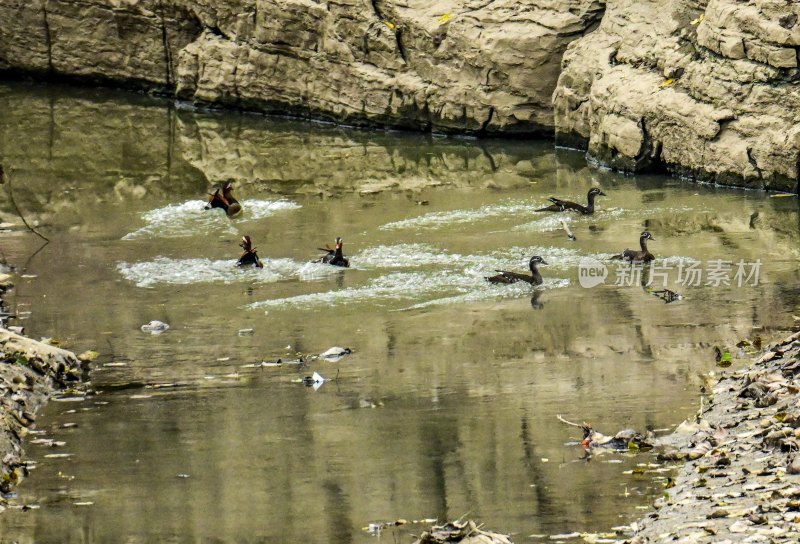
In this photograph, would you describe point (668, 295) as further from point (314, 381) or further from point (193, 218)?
point (193, 218)

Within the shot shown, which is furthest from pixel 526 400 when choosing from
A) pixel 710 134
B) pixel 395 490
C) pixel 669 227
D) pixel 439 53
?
pixel 439 53

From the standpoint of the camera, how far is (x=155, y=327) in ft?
57.6

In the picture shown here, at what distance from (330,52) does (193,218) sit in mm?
9972

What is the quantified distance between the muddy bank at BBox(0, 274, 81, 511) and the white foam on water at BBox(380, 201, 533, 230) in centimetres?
823

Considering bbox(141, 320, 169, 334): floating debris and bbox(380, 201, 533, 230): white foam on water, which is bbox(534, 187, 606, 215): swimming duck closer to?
bbox(380, 201, 533, 230): white foam on water

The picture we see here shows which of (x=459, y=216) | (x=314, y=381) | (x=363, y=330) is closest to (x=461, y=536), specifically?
(x=314, y=381)

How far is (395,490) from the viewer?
38.0 feet

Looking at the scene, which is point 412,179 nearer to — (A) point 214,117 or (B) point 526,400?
(A) point 214,117

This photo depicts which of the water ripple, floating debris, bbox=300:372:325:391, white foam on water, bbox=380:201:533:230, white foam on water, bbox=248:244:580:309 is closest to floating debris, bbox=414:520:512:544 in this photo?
floating debris, bbox=300:372:325:391

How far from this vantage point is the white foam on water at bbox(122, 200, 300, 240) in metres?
23.3

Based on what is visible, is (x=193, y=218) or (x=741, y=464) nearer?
(x=741, y=464)

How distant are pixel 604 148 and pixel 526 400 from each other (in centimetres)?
1435

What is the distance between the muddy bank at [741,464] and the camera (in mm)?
9594

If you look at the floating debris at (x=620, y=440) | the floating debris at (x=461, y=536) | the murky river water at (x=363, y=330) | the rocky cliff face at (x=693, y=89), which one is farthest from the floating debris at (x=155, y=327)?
the rocky cliff face at (x=693, y=89)
